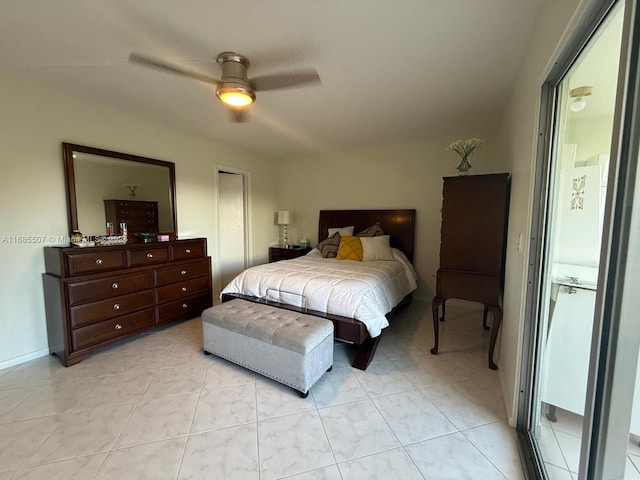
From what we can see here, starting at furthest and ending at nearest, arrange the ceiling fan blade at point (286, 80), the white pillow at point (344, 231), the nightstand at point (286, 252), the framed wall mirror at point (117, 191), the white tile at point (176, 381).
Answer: the nightstand at point (286, 252), the white pillow at point (344, 231), the framed wall mirror at point (117, 191), the white tile at point (176, 381), the ceiling fan blade at point (286, 80)

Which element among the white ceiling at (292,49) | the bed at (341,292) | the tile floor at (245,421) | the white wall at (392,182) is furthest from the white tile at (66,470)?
the white wall at (392,182)

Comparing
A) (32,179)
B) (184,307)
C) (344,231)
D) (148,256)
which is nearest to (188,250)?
(148,256)

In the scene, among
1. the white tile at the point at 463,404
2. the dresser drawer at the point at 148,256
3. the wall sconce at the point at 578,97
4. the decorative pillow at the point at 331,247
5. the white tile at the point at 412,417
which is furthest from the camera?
the decorative pillow at the point at 331,247

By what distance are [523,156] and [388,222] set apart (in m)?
2.45

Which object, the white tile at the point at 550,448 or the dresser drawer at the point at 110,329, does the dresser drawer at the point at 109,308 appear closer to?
the dresser drawer at the point at 110,329

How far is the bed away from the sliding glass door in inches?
43.9

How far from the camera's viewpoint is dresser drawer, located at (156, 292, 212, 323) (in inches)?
116

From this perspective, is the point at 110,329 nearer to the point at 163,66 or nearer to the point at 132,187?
the point at 132,187

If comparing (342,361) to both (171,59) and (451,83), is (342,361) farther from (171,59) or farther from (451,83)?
(171,59)

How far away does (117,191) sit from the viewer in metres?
2.93

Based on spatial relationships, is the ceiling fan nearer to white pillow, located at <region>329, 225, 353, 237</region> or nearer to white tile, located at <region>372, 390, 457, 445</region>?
white tile, located at <region>372, 390, 457, 445</region>

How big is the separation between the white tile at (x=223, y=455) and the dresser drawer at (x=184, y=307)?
1.73 metres

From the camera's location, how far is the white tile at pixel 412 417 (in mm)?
1594

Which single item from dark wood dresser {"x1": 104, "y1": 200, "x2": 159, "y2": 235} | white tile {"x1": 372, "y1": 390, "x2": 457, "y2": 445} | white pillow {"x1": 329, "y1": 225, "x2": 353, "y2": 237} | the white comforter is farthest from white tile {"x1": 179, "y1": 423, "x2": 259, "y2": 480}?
white pillow {"x1": 329, "y1": 225, "x2": 353, "y2": 237}
